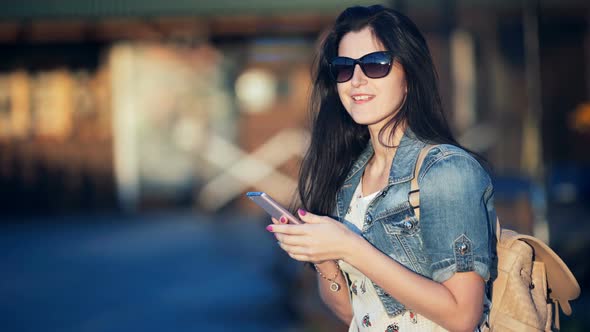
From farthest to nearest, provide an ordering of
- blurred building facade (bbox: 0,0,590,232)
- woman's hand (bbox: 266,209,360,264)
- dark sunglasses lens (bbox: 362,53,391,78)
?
blurred building facade (bbox: 0,0,590,232) < dark sunglasses lens (bbox: 362,53,391,78) < woman's hand (bbox: 266,209,360,264)

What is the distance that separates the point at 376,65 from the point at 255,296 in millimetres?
5178

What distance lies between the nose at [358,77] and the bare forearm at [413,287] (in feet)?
1.66

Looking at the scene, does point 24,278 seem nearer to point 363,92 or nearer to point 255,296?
point 255,296

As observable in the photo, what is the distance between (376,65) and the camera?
6.85 ft

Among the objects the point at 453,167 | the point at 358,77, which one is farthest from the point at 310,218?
the point at 358,77

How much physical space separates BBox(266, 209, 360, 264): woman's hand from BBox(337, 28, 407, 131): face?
0.43 meters

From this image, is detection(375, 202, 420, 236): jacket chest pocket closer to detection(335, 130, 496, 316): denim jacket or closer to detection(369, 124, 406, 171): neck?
detection(335, 130, 496, 316): denim jacket

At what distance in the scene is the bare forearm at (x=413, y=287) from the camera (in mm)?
1852

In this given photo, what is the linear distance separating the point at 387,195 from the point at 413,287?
1.02 ft

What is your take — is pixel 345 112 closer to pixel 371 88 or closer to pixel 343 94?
pixel 343 94

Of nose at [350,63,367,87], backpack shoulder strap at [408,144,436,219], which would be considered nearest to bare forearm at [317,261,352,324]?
backpack shoulder strap at [408,144,436,219]

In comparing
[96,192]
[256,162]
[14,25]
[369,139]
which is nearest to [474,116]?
[256,162]

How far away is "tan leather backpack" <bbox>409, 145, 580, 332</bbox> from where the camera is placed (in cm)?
199

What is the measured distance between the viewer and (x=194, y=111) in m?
13.2
